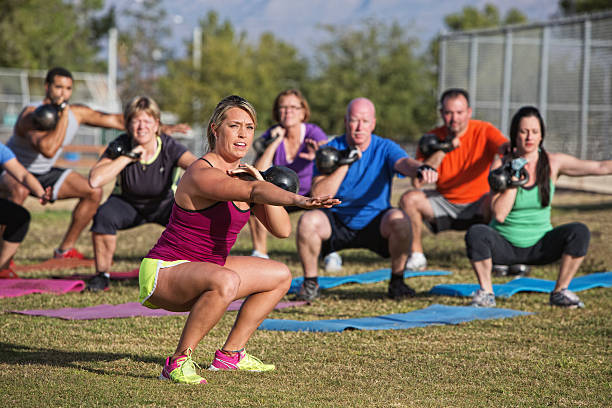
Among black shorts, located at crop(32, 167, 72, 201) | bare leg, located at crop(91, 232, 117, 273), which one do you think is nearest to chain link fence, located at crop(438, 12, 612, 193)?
black shorts, located at crop(32, 167, 72, 201)

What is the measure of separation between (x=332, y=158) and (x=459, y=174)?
7.30 ft

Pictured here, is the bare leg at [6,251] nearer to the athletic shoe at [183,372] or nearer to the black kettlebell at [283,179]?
the athletic shoe at [183,372]

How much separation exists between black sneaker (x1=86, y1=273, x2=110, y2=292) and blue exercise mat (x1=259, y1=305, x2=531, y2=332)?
2.14m

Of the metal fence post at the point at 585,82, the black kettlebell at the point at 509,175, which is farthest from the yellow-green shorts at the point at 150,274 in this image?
the metal fence post at the point at 585,82

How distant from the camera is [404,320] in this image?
20.7 feet

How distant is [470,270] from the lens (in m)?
9.17

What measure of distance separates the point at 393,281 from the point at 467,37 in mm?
14894

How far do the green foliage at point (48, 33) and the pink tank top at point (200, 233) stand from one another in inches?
1330

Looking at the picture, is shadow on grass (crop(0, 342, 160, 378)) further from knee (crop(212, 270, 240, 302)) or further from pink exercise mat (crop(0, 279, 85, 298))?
pink exercise mat (crop(0, 279, 85, 298))

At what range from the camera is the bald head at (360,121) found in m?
7.43

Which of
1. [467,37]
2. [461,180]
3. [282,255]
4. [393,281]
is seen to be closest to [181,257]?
[393,281]


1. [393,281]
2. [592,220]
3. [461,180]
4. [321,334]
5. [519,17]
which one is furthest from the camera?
[519,17]

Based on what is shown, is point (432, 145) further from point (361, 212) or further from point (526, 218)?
point (526, 218)

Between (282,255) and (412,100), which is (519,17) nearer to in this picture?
(412,100)
